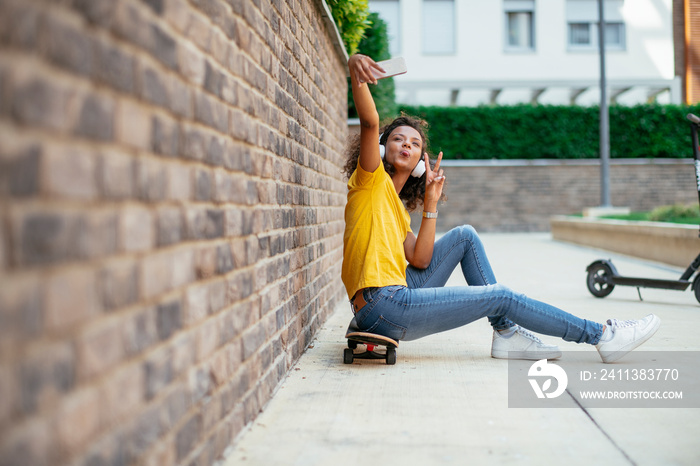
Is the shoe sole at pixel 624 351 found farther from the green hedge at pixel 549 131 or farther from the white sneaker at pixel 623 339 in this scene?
the green hedge at pixel 549 131

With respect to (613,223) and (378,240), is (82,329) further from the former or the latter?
(613,223)

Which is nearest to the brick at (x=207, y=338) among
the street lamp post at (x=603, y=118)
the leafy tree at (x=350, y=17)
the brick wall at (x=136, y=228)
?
the brick wall at (x=136, y=228)

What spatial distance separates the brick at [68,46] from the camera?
1.19 m

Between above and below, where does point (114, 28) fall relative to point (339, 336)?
above

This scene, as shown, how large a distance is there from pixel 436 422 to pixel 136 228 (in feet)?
5.53

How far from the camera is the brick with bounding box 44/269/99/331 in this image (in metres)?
1.21

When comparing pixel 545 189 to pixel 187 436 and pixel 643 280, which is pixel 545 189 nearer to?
pixel 643 280

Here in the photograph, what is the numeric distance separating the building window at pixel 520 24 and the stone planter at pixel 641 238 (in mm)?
10704

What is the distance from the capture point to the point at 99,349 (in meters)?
1.40

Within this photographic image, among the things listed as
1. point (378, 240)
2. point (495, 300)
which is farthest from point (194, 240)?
point (495, 300)

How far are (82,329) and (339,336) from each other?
3461mm

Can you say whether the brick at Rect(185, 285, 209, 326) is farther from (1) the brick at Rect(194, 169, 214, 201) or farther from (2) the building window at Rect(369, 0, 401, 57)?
(2) the building window at Rect(369, 0, 401, 57)

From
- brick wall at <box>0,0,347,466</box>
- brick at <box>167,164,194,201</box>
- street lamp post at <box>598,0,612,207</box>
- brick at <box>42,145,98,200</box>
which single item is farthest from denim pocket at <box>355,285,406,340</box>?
street lamp post at <box>598,0,612,207</box>

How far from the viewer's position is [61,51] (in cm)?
123
